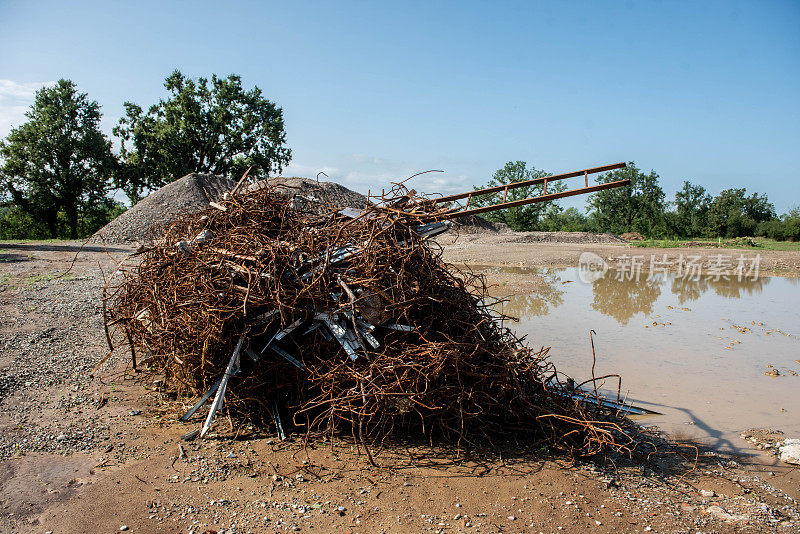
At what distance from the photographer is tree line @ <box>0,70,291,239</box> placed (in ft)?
94.8

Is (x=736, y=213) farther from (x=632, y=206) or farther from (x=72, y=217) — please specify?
(x=72, y=217)

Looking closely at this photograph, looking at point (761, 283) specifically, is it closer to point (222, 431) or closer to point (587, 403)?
point (587, 403)

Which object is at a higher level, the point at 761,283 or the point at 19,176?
the point at 19,176

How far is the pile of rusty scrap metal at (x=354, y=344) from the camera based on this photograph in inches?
155

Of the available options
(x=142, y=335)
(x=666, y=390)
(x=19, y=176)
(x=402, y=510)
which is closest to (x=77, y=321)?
(x=142, y=335)

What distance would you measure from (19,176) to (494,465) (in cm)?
3512

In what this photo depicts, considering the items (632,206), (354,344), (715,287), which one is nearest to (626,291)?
(715,287)

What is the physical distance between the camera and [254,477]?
3480mm

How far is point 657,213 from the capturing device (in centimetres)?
4791

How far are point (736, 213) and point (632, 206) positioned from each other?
8.89 m

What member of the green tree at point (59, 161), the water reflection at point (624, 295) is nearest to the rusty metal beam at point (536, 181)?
the water reflection at point (624, 295)

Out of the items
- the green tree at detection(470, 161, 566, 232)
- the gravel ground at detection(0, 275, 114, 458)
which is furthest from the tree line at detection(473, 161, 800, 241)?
the gravel ground at detection(0, 275, 114, 458)

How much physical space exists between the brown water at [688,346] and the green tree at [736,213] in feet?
114

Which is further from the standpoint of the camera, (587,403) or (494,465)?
(587,403)
